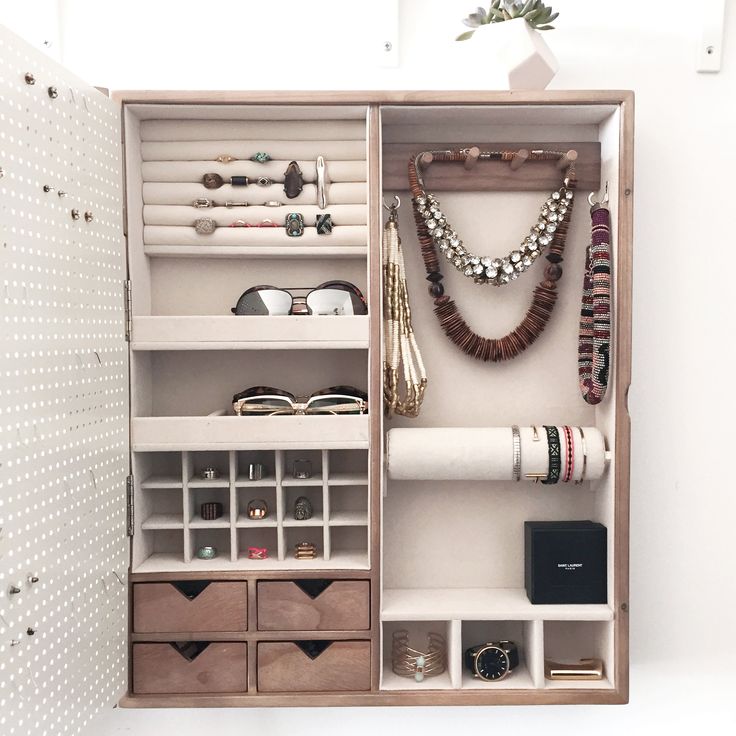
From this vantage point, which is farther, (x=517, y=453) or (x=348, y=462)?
(x=348, y=462)

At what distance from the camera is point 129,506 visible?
178 cm

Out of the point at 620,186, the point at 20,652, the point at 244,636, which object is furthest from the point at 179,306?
the point at 620,186

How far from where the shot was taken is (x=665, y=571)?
2010 millimetres

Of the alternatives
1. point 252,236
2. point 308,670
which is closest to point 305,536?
point 308,670

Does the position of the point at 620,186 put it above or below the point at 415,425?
above

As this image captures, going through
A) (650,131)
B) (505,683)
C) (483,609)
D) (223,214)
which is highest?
(650,131)

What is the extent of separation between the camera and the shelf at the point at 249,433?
1774mm

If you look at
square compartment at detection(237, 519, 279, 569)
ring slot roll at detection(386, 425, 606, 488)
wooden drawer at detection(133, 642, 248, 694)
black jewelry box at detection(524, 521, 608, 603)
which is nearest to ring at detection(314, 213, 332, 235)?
ring slot roll at detection(386, 425, 606, 488)

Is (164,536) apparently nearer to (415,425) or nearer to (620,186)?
(415,425)

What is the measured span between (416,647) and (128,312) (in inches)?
42.1

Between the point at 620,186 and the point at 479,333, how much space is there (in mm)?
471

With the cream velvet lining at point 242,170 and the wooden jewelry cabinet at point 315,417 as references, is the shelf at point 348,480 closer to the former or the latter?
the wooden jewelry cabinet at point 315,417

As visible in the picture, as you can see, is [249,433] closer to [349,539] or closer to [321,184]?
[349,539]

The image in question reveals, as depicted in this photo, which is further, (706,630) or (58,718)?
(706,630)
